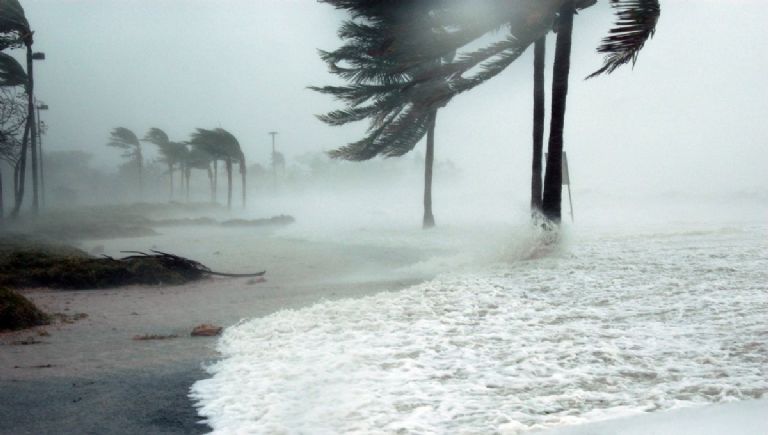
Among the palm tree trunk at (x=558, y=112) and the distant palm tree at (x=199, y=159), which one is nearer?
the palm tree trunk at (x=558, y=112)

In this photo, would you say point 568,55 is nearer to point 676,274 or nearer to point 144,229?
point 676,274

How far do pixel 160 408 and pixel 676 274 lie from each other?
566cm

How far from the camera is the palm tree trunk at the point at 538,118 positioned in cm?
1223

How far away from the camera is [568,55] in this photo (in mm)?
10172

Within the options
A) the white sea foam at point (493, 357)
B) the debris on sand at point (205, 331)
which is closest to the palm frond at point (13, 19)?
the debris on sand at point (205, 331)

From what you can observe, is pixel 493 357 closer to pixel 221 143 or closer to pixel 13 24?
pixel 13 24

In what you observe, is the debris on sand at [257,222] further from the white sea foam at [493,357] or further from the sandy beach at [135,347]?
the white sea foam at [493,357]

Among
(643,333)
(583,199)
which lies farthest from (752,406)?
(583,199)

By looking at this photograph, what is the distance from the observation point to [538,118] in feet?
42.0

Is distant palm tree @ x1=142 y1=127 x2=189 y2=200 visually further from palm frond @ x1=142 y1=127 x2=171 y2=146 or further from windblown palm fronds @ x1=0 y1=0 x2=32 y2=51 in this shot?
windblown palm fronds @ x1=0 y1=0 x2=32 y2=51

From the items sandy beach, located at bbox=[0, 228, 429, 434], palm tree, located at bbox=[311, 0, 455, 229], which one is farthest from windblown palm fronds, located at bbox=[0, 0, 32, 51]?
sandy beach, located at bbox=[0, 228, 429, 434]

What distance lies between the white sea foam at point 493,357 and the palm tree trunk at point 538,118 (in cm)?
600

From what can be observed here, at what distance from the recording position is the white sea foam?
2.54 meters

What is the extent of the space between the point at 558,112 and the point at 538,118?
2781mm
